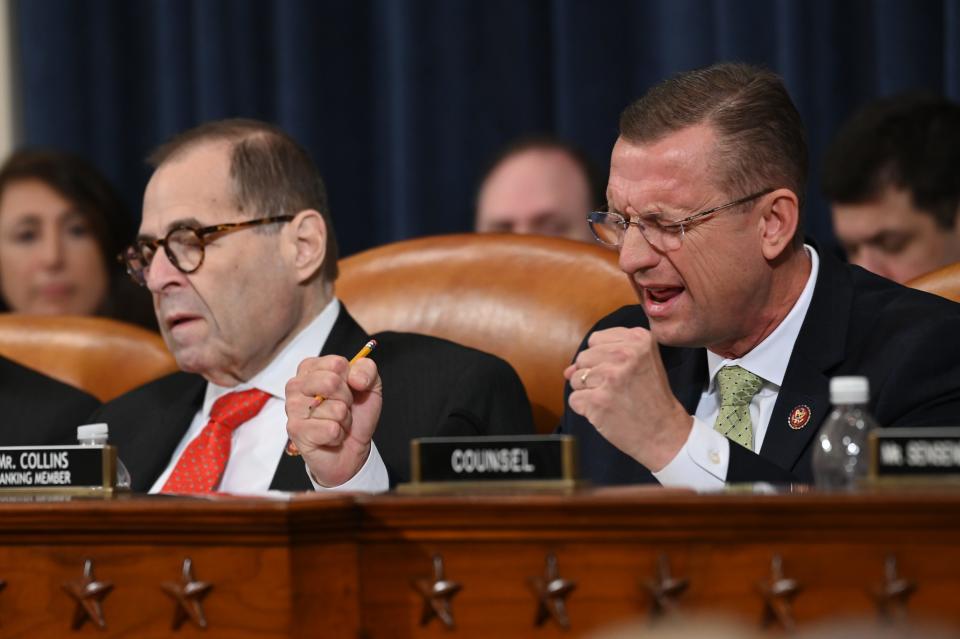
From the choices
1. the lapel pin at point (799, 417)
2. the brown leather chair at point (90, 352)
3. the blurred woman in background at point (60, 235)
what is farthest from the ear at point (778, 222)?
the blurred woman in background at point (60, 235)

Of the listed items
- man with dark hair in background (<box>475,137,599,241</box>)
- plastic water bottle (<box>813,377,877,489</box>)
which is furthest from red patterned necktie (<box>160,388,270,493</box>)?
plastic water bottle (<box>813,377,877,489</box>)

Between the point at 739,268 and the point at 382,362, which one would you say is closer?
the point at 739,268

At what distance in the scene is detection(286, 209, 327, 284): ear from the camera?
7.74 feet

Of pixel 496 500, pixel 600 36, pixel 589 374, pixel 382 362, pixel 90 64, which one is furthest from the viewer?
pixel 90 64

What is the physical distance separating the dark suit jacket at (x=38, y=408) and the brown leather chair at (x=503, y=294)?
1.61 feet

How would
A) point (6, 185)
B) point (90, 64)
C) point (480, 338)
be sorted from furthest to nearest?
point (90, 64) → point (6, 185) → point (480, 338)

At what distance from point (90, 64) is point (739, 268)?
237 centimetres

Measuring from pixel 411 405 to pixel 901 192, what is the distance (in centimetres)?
121

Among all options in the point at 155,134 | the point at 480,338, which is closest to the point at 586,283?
the point at 480,338

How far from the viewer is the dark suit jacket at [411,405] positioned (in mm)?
2115

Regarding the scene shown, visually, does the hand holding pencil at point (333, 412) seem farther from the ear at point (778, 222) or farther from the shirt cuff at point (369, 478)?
the ear at point (778, 222)

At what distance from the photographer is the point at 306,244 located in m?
2.37

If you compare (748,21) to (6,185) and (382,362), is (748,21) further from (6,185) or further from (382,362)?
(6,185)

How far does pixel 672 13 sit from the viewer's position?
9.96 ft
